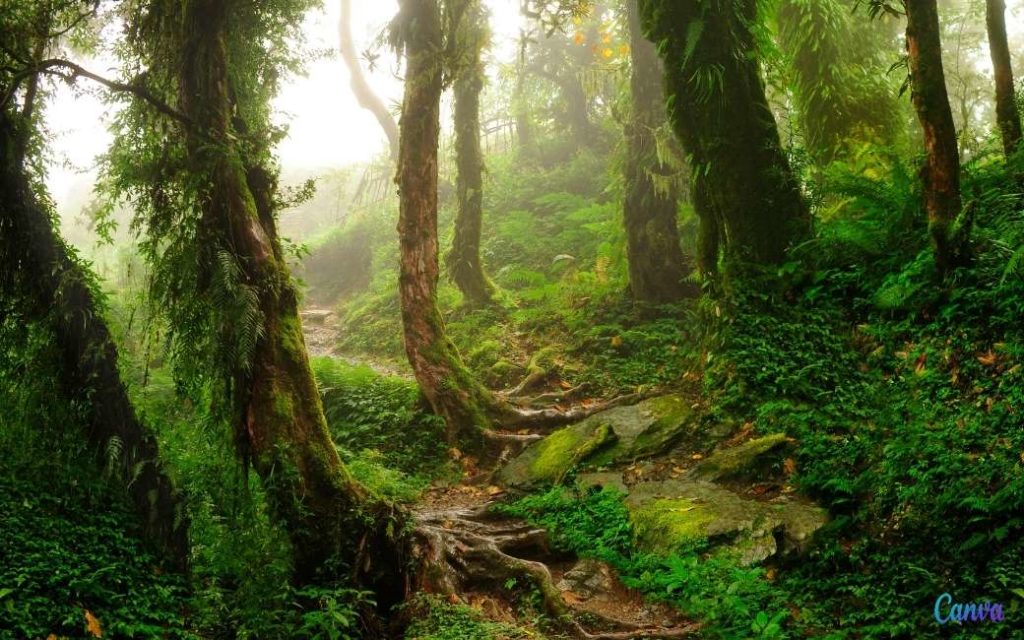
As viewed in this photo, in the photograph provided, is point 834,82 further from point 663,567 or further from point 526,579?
point 526,579

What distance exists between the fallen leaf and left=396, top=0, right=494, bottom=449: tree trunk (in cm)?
512

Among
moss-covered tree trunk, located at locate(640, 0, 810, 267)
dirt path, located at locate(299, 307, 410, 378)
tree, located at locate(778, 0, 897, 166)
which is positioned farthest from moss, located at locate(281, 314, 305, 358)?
tree, located at locate(778, 0, 897, 166)

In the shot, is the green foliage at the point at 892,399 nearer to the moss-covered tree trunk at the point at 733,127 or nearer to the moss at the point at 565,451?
the moss-covered tree trunk at the point at 733,127

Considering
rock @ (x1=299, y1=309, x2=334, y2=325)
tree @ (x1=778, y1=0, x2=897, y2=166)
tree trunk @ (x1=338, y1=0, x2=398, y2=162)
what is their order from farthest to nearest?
1. tree trunk @ (x1=338, y1=0, x2=398, y2=162)
2. rock @ (x1=299, y1=309, x2=334, y2=325)
3. tree @ (x1=778, y1=0, x2=897, y2=166)

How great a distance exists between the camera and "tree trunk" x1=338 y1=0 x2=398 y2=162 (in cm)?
1955

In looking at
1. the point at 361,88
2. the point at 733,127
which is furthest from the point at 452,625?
the point at 361,88

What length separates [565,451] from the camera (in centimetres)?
715

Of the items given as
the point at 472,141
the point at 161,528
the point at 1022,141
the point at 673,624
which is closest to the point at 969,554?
the point at 673,624

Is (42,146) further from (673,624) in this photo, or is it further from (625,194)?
(625,194)

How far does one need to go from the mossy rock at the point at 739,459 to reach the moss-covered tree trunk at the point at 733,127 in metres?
2.24

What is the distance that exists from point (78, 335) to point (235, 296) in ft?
4.22

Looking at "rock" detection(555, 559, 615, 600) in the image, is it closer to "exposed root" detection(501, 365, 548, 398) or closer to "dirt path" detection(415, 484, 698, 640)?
"dirt path" detection(415, 484, 698, 640)

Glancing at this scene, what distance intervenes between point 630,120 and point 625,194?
1.36m

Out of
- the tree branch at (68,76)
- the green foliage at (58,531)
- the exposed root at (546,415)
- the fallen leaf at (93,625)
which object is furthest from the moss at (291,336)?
the exposed root at (546,415)
